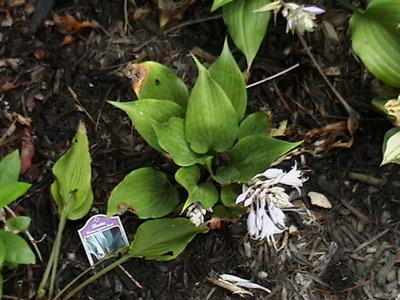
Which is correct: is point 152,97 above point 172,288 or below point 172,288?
above

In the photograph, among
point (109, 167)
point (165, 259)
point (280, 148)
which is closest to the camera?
point (280, 148)

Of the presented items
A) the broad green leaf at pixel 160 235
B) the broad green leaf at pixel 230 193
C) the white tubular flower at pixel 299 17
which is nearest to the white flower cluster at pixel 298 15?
the white tubular flower at pixel 299 17

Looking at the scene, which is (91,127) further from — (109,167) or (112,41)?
(112,41)

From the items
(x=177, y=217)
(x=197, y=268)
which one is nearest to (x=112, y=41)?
(x=177, y=217)

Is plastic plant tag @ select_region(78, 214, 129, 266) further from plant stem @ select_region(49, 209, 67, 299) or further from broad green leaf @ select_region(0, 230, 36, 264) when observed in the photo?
broad green leaf @ select_region(0, 230, 36, 264)

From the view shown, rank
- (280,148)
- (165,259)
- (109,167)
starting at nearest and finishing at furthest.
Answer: (280,148), (165,259), (109,167)

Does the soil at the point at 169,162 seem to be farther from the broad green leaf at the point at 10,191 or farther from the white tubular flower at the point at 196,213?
the broad green leaf at the point at 10,191

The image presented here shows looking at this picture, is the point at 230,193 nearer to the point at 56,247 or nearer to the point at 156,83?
the point at 156,83

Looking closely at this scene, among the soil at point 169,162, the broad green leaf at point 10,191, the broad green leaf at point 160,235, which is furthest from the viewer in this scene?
the soil at point 169,162
